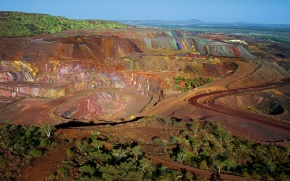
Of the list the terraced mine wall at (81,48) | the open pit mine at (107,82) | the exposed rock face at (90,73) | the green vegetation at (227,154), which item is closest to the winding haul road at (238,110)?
the open pit mine at (107,82)

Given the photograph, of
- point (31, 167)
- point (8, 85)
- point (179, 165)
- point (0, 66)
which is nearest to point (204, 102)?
point (179, 165)

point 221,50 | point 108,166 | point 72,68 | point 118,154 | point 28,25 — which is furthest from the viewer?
point 28,25

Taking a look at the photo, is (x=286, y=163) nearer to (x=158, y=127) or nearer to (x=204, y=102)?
(x=158, y=127)

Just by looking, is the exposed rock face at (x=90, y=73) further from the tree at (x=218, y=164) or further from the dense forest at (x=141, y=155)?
the tree at (x=218, y=164)

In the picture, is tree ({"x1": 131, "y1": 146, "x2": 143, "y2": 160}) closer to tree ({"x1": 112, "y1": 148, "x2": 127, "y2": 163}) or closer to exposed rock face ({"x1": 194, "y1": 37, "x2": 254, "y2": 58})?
tree ({"x1": 112, "y1": 148, "x2": 127, "y2": 163})

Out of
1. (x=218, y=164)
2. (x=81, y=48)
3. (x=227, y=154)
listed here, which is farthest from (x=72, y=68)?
(x=218, y=164)

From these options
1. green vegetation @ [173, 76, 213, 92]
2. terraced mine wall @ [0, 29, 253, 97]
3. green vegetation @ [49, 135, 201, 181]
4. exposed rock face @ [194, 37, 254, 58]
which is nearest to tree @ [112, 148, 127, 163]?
green vegetation @ [49, 135, 201, 181]

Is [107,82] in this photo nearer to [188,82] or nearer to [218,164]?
[188,82]
